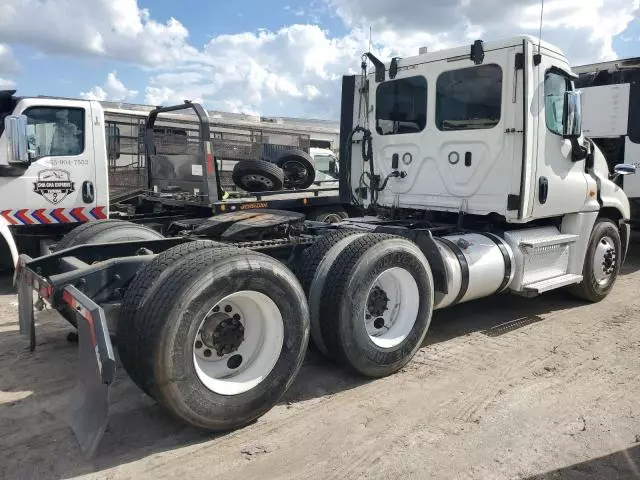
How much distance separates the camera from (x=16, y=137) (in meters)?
6.11

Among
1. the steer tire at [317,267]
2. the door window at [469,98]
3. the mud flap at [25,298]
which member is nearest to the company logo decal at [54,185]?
the mud flap at [25,298]

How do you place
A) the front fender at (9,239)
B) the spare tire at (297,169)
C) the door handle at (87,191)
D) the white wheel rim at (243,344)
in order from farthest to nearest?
the spare tire at (297,169) → the door handle at (87,191) → the front fender at (9,239) → the white wheel rim at (243,344)

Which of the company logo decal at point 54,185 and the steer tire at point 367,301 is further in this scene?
the company logo decal at point 54,185

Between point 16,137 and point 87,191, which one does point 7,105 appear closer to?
point 16,137

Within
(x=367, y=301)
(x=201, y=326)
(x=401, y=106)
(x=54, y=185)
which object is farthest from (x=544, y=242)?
(x=54, y=185)

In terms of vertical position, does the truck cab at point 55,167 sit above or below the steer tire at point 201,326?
above

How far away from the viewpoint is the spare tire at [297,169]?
995cm

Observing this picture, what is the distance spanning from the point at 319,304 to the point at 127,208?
5.65m

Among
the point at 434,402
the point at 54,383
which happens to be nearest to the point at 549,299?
the point at 434,402

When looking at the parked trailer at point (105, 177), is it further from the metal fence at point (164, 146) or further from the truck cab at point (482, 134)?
the truck cab at point (482, 134)

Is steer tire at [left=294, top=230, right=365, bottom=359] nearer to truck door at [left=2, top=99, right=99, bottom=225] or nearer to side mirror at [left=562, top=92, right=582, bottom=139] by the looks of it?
side mirror at [left=562, top=92, right=582, bottom=139]

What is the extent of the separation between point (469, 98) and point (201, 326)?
3.70m

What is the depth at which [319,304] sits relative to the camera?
407cm

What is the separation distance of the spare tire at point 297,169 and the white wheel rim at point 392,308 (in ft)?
18.6
